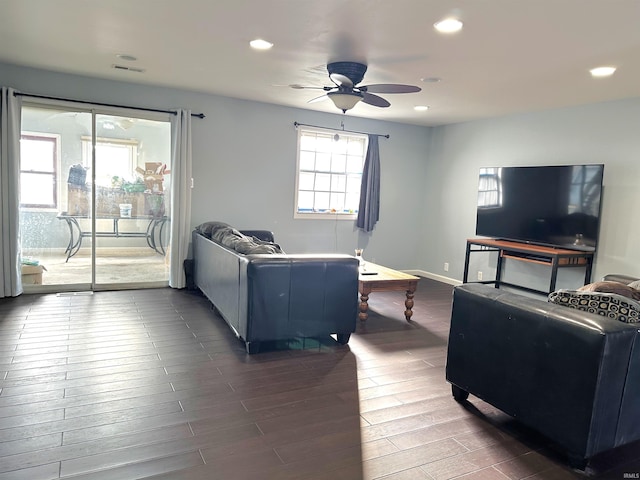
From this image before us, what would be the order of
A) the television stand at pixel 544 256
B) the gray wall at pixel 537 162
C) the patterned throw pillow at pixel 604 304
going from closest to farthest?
the patterned throw pillow at pixel 604 304, the gray wall at pixel 537 162, the television stand at pixel 544 256

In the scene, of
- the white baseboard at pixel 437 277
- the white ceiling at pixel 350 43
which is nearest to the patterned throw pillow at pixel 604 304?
the white ceiling at pixel 350 43

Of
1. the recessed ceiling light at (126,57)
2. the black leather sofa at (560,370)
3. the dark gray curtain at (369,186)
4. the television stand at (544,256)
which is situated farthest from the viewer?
the dark gray curtain at (369,186)

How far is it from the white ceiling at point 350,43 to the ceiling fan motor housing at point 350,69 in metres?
0.08

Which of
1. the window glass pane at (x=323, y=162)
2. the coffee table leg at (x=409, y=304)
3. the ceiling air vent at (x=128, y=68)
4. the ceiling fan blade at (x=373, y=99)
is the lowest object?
the coffee table leg at (x=409, y=304)

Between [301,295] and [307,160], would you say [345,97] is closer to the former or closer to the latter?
[301,295]

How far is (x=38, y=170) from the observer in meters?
4.98

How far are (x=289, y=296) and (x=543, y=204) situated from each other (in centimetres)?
350

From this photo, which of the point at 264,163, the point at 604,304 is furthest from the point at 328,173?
the point at 604,304

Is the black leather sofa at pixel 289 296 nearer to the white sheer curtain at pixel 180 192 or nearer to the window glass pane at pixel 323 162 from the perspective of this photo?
the white sheer curtain at pixel 180 192

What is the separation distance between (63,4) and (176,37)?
781 mm

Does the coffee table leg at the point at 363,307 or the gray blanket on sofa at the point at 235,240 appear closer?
the gray blanket on sofa at the point at 235,240

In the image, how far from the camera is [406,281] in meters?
4.63

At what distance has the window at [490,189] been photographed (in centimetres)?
573

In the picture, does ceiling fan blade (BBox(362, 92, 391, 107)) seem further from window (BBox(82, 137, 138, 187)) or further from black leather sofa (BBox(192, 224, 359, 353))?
window (BBox(82, 137, 138, 187))
